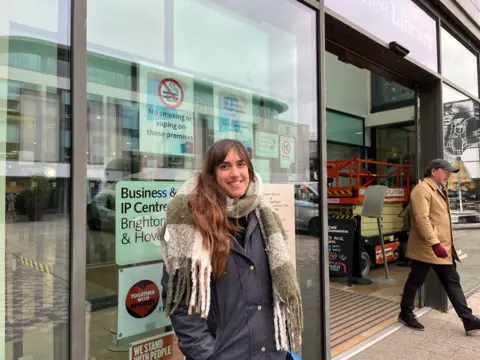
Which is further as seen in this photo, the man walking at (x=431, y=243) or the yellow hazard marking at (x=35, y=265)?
the man walking at (x=431, y=243)

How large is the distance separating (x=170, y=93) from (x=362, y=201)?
187 inches

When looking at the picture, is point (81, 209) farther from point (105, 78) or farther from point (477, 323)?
point (477, 323)

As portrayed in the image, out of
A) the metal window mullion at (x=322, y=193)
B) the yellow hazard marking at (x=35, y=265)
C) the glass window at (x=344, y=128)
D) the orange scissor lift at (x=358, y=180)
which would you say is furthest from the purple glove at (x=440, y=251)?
the glass window at (x=344, y=128)

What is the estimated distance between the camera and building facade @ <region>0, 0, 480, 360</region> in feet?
5.24

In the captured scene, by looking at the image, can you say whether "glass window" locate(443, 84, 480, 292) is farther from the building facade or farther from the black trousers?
the black trousers

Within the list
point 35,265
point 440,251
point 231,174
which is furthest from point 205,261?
point 440,251

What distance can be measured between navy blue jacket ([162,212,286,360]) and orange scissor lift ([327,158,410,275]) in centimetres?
472

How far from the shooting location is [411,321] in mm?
3879

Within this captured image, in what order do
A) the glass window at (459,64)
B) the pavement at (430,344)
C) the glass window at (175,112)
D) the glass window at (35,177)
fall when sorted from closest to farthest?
the glass window at (35,177) < the glass window at (175,112) < the pavement at (430,344) < the glass window at (459,64)

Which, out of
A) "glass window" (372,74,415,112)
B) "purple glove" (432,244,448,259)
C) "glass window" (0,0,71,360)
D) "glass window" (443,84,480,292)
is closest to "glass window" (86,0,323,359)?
"glass window" (0,0,71,360)

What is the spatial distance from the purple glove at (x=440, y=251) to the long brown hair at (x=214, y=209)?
9.42ft

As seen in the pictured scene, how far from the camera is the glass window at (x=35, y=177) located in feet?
5.07

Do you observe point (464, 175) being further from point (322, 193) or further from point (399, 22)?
point (322, 193)

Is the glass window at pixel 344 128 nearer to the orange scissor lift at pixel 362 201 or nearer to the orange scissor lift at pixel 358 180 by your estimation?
the orange scissor lift at pixel 358 180
